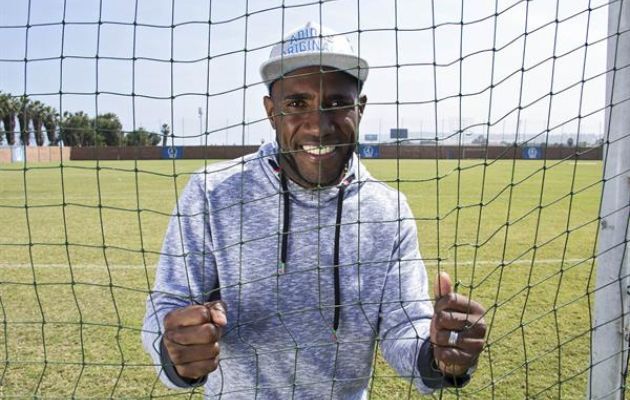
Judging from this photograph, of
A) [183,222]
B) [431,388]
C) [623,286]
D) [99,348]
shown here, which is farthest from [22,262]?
[623,286]

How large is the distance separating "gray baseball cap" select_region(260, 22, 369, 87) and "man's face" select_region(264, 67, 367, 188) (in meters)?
0.03

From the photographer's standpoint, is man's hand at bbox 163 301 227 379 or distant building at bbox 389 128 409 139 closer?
man's hand at bbox 163 301 227 379

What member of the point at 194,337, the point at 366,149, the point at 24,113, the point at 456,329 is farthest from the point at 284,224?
the point at 366,149

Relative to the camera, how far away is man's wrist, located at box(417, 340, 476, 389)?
165 cm

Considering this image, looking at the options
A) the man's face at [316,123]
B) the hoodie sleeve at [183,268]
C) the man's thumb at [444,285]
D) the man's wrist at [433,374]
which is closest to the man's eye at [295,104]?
the man's face at [316,123]

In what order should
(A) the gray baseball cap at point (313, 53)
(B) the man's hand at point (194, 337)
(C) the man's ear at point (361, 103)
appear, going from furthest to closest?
(C) the man's ear at point (361, 103), (A) the gray baseball cap at point (313, 53), (B) the man's hand at point (194, 337)

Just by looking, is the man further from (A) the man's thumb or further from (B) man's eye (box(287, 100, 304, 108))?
(A) the man's thumb

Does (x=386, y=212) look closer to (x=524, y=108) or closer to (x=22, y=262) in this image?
(x=524, y=108)

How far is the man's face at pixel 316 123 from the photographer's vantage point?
1.84m

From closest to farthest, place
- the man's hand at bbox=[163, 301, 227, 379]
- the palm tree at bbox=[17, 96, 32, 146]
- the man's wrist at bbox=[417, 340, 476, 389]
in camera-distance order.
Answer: the man's hand at bbox=[163, 301, 227, 379]
the man's wrist at bbox=[417, 340, 476, 389]
the palm tree at bbox=[17, 96, 32, 146]

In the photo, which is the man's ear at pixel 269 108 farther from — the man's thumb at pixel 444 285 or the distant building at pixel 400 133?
the man's thumb at pixel 444 285

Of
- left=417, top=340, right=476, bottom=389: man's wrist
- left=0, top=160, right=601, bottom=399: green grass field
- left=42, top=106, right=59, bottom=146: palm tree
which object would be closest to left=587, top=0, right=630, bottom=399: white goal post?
left=0, top=160, right=601, bottom=399: green grass field

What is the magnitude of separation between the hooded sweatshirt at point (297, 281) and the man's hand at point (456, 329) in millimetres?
200

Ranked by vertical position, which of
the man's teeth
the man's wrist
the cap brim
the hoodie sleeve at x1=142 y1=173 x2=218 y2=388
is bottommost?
the man's wrist
